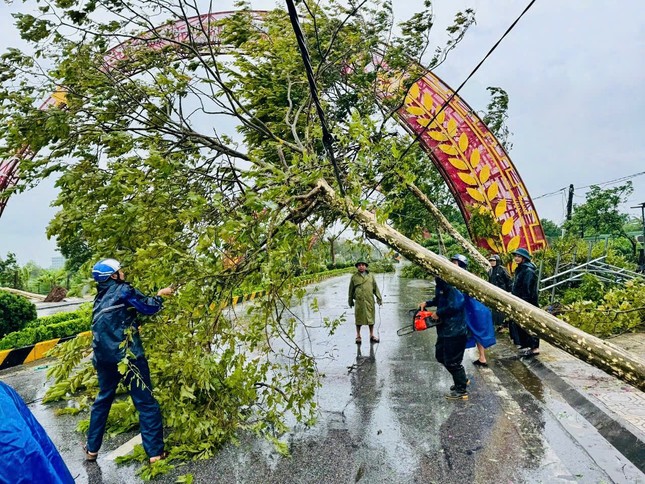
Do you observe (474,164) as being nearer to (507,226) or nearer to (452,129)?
(452,129)

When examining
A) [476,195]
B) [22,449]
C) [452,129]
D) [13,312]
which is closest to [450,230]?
[476,195]

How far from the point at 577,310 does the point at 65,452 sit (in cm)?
768

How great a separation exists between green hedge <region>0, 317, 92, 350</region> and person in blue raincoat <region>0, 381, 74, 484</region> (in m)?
7.46

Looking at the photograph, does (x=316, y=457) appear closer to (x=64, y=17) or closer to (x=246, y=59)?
(x=64, y=17)

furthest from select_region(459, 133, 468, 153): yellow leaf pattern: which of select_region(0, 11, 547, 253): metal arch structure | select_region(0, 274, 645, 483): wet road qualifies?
select_region(0, 274, 645, 483): wet road

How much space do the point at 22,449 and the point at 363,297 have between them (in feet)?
23.7

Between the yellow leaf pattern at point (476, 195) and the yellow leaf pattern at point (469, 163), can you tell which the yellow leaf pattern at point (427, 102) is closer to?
the yellow leaf pattern at point (469, 163)

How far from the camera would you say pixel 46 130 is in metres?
4.18

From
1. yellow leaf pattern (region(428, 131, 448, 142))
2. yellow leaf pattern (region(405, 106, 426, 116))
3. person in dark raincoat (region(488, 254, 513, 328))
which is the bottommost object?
person in dark raincoat (region(488, 254, 513, 328))

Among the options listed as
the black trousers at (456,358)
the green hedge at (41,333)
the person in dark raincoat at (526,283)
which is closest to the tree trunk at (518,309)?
the black trousers at (456,358)

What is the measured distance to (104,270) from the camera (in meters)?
3.86

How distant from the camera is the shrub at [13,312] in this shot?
851 centimetres

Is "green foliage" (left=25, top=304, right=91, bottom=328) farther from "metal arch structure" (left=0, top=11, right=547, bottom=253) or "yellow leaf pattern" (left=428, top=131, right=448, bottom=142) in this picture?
"yellow leaf pattern" (left=428, top=131, right=448, bottom=142)

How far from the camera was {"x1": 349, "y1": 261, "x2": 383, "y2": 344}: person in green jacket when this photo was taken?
27.4 ft
